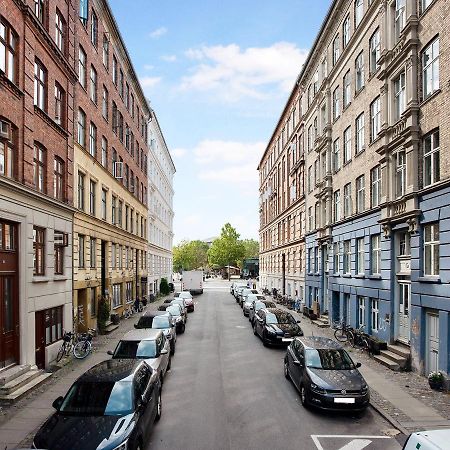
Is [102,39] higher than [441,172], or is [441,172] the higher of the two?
[102,39]

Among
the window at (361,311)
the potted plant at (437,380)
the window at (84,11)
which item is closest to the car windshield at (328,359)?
the potted plant at (437,380)

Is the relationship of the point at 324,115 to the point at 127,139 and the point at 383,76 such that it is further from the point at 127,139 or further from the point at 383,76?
the point at 127,139

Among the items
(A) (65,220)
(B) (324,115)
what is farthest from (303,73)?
(A) (65,220)

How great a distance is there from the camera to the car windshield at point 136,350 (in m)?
14.4

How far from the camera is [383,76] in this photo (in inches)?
757

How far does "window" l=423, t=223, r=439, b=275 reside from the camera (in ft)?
49.2

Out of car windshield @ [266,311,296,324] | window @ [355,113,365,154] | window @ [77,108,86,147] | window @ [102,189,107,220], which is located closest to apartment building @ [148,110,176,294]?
window @ [102,189,107,220]

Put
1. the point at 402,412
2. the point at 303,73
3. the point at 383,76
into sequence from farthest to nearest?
the point at 303,73
the point at 383,76
the point at 402,412

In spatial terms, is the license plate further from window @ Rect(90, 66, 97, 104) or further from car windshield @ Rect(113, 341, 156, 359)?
window @ Rect(90, 66, 97, 104)

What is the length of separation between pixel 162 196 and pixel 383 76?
148 ft

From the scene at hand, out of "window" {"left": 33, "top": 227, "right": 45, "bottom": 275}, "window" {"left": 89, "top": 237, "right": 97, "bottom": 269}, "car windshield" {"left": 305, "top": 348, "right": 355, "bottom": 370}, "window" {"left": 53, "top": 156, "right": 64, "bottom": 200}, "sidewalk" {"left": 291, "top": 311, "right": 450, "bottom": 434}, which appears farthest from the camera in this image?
"window" {"left": 89, "top": 237, "right": 97, "bottom": 269}

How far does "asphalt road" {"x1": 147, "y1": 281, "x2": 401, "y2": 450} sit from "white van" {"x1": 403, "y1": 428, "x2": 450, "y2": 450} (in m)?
4.49

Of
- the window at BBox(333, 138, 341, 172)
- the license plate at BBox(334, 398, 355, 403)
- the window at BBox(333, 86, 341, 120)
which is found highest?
the window at BBox(333, 86, 341, 120)

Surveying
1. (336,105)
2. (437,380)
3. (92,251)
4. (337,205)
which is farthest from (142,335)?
(336,105)
